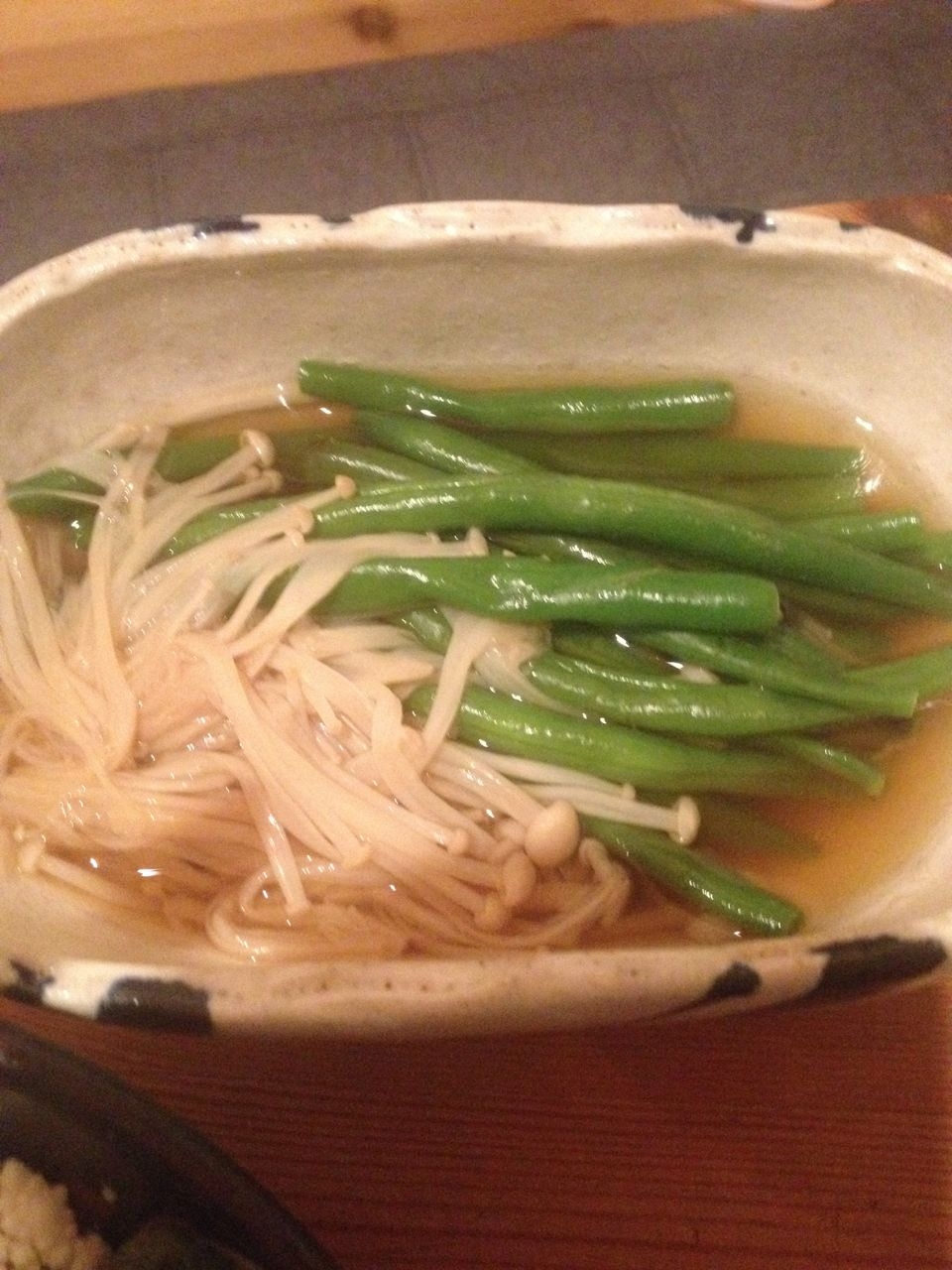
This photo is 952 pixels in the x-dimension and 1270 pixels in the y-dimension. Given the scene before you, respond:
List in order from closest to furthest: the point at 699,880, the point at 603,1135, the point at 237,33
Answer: the point at 603,1135, the point at 699,880, the point at 237,33

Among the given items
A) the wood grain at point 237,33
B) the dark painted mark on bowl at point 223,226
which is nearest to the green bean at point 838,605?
the dark painted mark on bowl at point 223,226

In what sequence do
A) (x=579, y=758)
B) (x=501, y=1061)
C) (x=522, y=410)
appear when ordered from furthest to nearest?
→ (x=522, y=410) < (x=579, y=758) < (x=501, y=1061)

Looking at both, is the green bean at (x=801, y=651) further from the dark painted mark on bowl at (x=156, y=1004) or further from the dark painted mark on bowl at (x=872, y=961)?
the dark painted mark on bowl at (x=156, y=1004)

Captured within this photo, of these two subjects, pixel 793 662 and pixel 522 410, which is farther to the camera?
pixel 522 410

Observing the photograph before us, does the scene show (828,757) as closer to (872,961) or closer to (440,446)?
(872,961)

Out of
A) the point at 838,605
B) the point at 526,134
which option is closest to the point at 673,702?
the point at 838,605


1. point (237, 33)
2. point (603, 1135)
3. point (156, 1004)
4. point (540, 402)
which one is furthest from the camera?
point (237, 33)

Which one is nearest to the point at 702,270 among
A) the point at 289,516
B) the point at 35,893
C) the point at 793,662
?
the point at 793,662

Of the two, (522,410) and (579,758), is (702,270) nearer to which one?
(522,410)
